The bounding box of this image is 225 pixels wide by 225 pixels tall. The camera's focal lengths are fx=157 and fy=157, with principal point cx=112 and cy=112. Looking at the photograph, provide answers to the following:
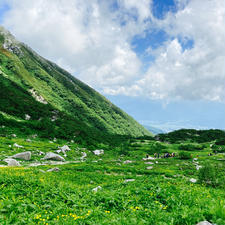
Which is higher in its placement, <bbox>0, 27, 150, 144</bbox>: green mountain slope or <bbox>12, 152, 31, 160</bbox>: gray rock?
<bbox>0, 27, 150, 144</bbox>: green mountain slope

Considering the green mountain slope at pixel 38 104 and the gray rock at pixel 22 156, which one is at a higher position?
the green mountain slope at pixel 38 104

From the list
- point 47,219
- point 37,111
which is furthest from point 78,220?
point 37,111

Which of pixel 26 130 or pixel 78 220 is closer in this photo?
pixel 78 220

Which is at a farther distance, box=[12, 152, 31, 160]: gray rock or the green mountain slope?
the green mountain slope

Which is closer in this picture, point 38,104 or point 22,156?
point 22,156

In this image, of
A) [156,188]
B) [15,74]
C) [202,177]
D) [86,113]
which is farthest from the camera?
[86,113]

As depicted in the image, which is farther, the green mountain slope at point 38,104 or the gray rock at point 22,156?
the green mountain slope at point 38,104

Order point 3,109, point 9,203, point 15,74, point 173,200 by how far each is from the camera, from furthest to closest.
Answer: point 15,74 → point 3,109 → point 173,200 → point 9,203

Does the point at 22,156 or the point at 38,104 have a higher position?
the point at 38,104

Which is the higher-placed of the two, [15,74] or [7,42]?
[7,42]

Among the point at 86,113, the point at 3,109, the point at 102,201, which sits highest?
the point at 86,113

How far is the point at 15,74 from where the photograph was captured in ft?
395

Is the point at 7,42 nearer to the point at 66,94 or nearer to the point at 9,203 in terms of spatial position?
the point at 66,94

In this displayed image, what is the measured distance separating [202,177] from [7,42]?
208864mm
